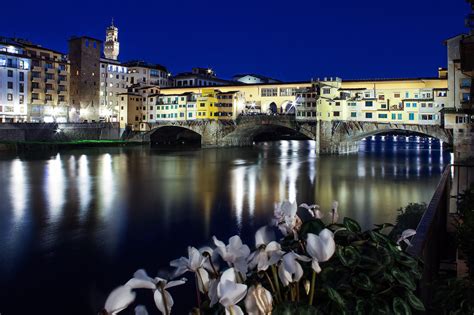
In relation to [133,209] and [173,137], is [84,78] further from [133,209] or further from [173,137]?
[133,209]

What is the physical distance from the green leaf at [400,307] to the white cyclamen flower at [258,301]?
1.91 ft

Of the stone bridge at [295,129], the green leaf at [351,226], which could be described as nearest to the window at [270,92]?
the stone bridge at [295,129]

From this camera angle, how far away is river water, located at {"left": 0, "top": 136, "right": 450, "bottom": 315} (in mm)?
11086

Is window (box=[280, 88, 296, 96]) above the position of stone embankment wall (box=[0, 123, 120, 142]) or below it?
above

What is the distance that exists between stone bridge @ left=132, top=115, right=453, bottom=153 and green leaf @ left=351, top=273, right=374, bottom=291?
48510 mm

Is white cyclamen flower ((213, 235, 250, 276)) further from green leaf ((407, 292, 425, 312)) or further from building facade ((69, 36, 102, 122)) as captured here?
building facade ((69, 36, 102, 122))

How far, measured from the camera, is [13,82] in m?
61.4

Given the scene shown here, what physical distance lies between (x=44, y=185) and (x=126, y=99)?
46767 millimetres

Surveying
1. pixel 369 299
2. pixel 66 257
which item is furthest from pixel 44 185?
pixel 369 299

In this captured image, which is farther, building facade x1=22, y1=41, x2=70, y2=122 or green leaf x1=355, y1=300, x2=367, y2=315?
building facade x1=22, y1=41, x2=70, y2=122

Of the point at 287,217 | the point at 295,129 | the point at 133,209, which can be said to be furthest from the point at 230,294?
the point at 295,129

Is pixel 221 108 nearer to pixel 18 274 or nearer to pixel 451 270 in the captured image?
pixel 18 274

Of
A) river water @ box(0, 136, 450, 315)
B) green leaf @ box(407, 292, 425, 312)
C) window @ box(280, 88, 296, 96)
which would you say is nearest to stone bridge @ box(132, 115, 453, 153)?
window @ box(280, 88, 296, 96)

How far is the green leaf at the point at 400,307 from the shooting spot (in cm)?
204
